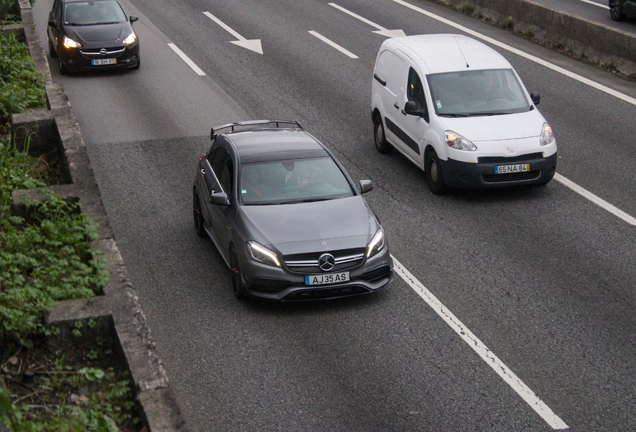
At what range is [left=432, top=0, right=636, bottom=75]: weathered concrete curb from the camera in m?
20.7

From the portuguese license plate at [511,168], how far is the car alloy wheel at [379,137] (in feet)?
9.86

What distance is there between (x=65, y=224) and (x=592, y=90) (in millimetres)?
12515

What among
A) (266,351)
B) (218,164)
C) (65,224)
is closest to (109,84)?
(218,164)

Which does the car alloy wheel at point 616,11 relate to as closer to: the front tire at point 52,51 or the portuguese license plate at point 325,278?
the front tire at point 52,51

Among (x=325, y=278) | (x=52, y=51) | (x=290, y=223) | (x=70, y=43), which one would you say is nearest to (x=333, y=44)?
(x=70, y=43)

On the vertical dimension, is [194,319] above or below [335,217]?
below

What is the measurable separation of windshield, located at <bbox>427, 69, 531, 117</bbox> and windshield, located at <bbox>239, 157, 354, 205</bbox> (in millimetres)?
3439

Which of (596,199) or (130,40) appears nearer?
(596,199)

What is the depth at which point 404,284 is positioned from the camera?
1128 cm

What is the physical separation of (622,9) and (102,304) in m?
19.6

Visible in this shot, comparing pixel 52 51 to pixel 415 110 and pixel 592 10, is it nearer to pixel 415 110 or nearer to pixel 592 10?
pixel 415 110

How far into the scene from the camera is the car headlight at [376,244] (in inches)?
419

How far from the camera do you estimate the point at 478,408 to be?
8625mm

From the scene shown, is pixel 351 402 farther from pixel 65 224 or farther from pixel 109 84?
pixel 109 84
